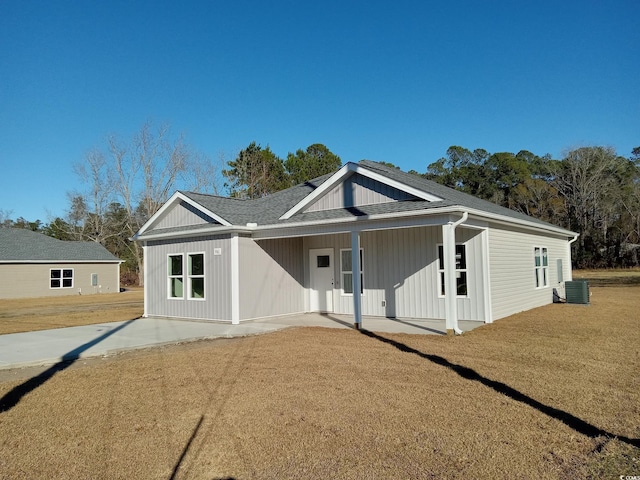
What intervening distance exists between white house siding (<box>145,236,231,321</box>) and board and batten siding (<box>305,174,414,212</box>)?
2953 mm

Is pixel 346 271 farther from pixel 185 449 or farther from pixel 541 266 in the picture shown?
pixel 185 449

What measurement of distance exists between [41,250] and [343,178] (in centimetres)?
2868

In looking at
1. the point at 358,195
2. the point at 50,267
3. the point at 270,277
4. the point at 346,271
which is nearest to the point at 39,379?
the point at 270,277

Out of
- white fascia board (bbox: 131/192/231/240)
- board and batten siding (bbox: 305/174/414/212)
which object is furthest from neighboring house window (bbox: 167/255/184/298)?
board and batten siding (bbox: 305/174/414/212)

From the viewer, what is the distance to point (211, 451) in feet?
14.2

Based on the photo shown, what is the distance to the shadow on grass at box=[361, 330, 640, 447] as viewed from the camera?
4535mm

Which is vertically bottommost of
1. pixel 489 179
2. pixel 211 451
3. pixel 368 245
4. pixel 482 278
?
pixel 211 451

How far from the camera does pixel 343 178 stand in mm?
13047

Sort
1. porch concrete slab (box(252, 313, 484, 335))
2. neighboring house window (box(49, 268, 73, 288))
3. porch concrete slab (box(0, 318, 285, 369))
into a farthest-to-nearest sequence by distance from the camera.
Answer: neighboring house window (box(49, 268, 73, 288))
porch concrete slab (box(252, 313, 484, 335))
porch concrete slab (box(0, 318, 285, 369))

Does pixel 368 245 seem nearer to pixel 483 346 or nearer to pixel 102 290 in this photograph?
pixel 483 346

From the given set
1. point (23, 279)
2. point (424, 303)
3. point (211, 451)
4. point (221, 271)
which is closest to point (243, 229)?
point (221, 271)

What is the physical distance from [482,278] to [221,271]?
7.21 m

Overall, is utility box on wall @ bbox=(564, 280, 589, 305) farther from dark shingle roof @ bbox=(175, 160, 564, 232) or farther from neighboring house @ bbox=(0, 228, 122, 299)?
neighboring house @ bbox=(0, 228, 122, 299)

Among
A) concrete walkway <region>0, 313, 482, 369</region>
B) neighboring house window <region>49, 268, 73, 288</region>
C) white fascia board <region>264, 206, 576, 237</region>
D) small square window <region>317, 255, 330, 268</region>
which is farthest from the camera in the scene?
neighboring house window <region>49, 268, 73, 288</region>
